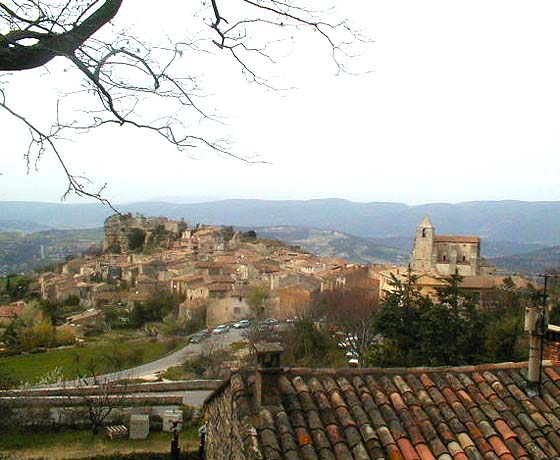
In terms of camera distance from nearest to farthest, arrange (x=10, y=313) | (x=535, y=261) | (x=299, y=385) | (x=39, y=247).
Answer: (x=299, y=385), (x=10, y=313), (x=535, y=261), (x=39, y=247)

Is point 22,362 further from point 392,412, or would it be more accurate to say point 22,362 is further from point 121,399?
point 392,412

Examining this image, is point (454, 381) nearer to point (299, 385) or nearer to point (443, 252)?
point (299, 385)

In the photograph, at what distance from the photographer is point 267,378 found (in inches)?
189

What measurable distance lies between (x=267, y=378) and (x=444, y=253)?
5155 centimetres

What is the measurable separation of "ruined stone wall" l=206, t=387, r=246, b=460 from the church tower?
47723mm

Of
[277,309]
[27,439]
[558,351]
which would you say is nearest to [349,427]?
[558,351]

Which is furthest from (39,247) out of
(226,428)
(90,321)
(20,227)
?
(226,428)

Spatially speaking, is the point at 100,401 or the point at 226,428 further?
the point at 100,401

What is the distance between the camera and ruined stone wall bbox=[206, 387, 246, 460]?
521cm

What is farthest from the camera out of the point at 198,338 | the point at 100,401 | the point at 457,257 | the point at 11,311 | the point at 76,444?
the point at 457,257

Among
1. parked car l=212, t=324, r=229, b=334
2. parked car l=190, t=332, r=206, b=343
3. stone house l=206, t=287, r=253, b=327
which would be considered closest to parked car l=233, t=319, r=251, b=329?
parked car l=212, t=324, r=229, b=334

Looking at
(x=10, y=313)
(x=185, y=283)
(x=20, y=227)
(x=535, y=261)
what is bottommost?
(x=10, y=313)

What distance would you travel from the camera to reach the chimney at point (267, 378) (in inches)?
187

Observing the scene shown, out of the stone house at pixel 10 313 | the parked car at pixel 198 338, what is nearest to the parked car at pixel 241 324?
the parked car at pixel 198 338
